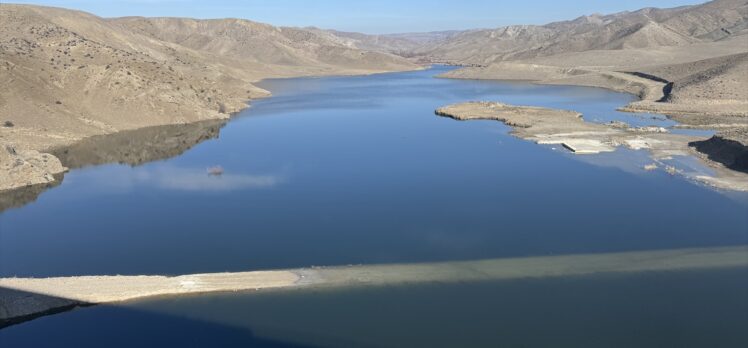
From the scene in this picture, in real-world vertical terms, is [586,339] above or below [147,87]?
below

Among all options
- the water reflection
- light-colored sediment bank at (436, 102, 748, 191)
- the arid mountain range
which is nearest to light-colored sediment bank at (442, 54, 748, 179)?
the arid mountain range

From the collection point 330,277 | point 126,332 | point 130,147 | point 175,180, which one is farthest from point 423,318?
point 130,147

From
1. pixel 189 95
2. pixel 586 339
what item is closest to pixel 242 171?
pixel 586 339

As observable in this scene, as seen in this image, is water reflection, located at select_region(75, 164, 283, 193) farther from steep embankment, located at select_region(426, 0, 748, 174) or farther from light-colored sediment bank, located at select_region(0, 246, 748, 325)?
steep embankment, located at select_region(426, 0, 748, 174)

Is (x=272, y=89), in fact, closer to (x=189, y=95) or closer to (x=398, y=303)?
(x=189, y=95)

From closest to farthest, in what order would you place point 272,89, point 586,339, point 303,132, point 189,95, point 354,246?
point 586,339
point 354,246
point 303,132
point 189,95
point 272,89
